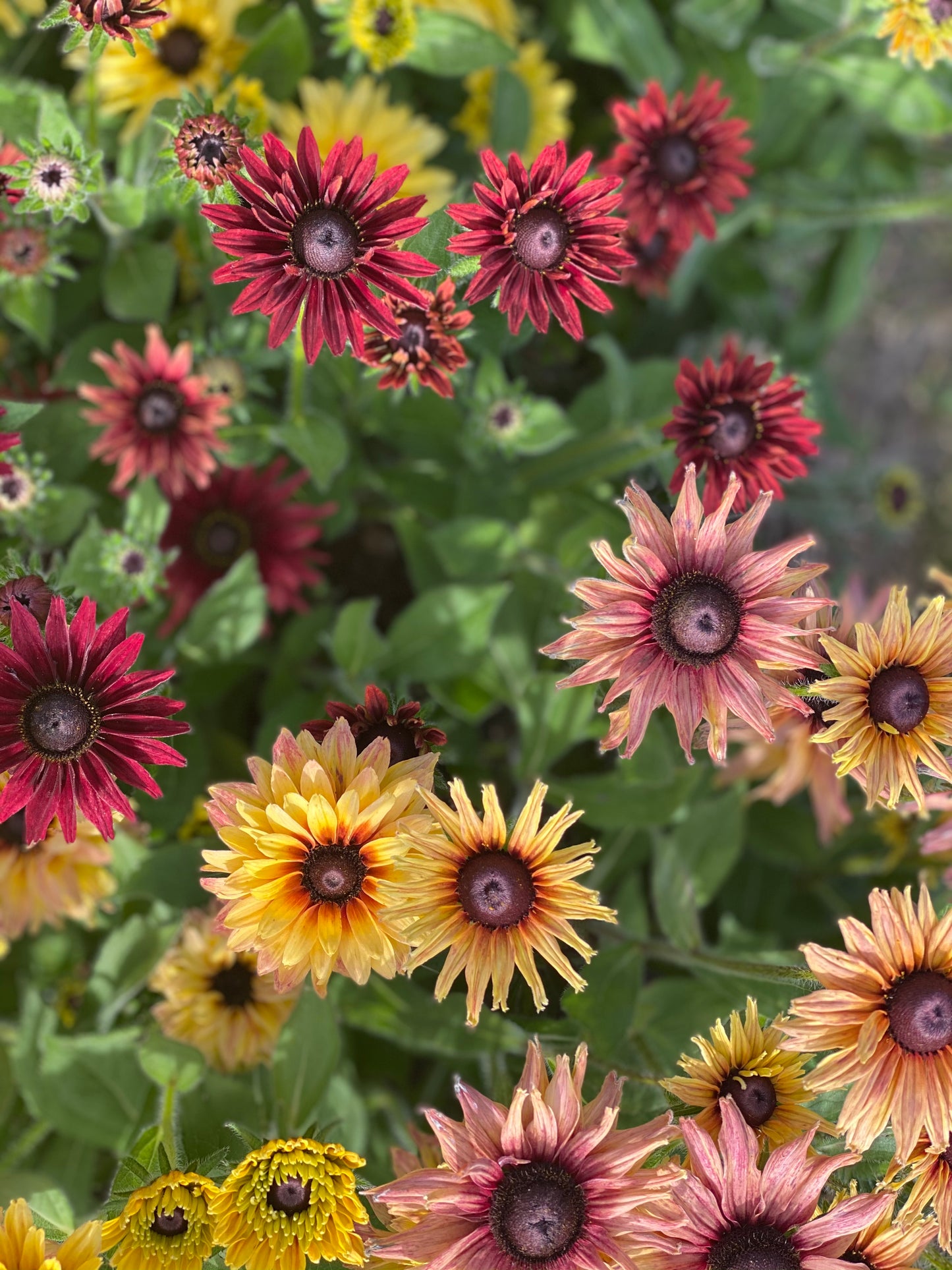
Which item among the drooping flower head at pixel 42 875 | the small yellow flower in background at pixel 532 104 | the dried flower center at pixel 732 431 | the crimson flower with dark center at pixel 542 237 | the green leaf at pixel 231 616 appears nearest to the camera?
the crimson flower with dark center at pixel 542 237

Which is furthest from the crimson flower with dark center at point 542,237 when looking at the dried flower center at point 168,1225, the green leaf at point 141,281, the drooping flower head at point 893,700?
the dried flower center at point 168,1225

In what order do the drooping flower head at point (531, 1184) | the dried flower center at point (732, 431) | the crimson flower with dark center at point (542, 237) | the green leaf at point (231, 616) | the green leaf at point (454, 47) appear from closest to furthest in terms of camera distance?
the drooping flower head at point (531, 1184)
the crimson flower with dark center at point (542, 237)
the dried flower center at point (732, 431)
the green leaf at point (231, 616)
the green leaf at point (454, 47)

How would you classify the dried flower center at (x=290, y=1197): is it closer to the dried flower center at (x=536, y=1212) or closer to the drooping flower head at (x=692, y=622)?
the dried flower center at (x=536, y=1212)

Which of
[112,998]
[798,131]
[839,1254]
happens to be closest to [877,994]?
[839,1254]

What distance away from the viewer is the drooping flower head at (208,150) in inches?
60.9

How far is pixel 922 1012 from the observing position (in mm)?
1443

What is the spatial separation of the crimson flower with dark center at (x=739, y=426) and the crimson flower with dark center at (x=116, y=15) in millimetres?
943

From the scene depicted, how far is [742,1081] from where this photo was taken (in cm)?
154

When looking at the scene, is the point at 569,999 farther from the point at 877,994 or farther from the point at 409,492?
the point at 409,492

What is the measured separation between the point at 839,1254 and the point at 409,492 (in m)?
1.69

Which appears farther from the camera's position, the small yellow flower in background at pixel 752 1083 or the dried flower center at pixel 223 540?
→ the dried flower center at pixel 223 540

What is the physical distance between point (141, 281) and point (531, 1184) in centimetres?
176

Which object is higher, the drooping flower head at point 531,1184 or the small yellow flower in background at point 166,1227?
the drooping flower head at point 531,1184

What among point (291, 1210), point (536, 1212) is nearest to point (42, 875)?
point (291, 1210)
